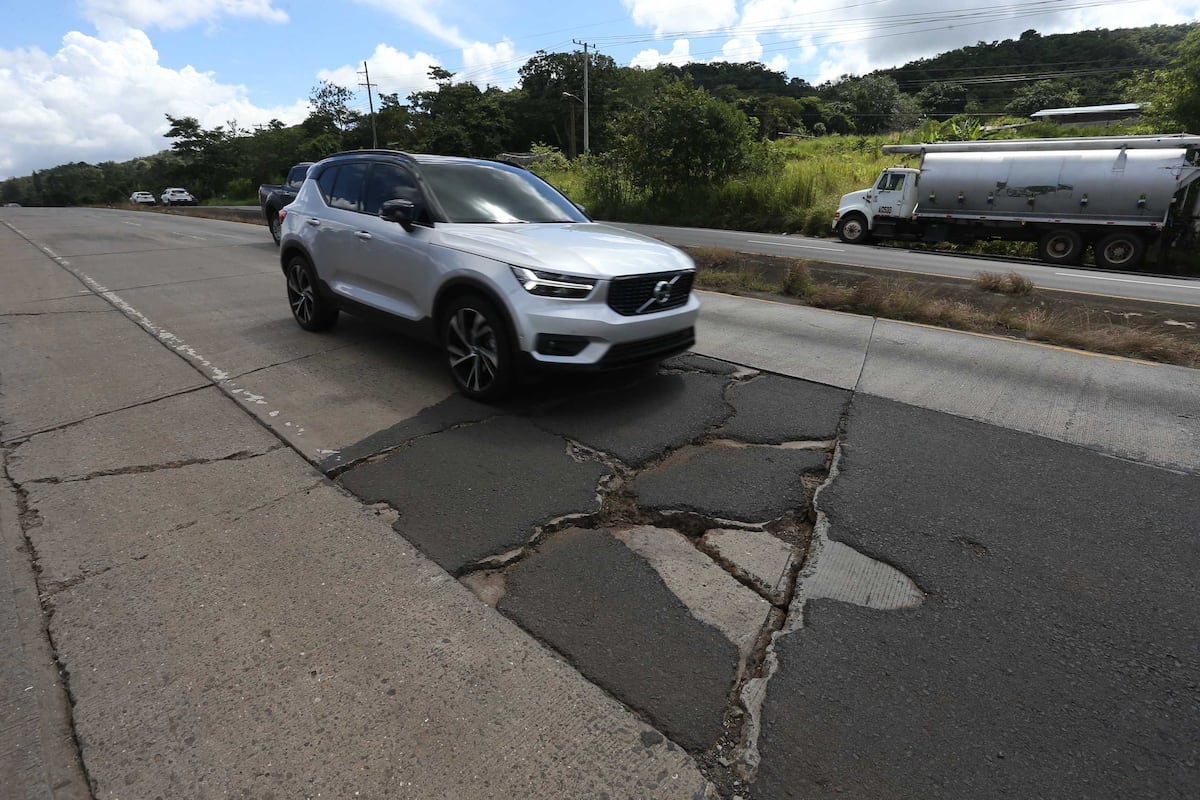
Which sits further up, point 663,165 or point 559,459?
point 663,165

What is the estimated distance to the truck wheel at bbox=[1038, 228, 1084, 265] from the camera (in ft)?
59.4

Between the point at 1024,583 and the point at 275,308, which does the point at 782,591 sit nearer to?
the point at 1024,583

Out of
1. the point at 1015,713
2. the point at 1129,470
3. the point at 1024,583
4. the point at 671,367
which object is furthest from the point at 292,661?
the point at 1129,470

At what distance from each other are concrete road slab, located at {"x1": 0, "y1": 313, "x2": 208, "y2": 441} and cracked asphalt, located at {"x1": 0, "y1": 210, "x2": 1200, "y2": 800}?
0.06m

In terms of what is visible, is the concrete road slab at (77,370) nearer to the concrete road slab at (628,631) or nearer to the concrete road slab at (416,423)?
→ the concrete road slab at (416,423)

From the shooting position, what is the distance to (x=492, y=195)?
541 cm

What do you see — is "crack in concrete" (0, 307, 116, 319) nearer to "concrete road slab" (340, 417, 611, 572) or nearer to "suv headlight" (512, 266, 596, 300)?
"concrete road slab" (340, 417, 611, 572)

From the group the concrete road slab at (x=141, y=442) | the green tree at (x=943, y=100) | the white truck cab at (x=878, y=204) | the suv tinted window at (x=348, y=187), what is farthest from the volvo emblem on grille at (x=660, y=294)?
the green tree at (x=943, y=100)

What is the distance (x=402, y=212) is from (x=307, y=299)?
255cm

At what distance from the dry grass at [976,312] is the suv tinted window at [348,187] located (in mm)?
5636

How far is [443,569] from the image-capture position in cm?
290

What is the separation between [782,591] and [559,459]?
63.7 inches

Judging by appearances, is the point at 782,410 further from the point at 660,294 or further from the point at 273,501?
the point at 273,501

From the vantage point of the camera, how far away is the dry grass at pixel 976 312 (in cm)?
666
